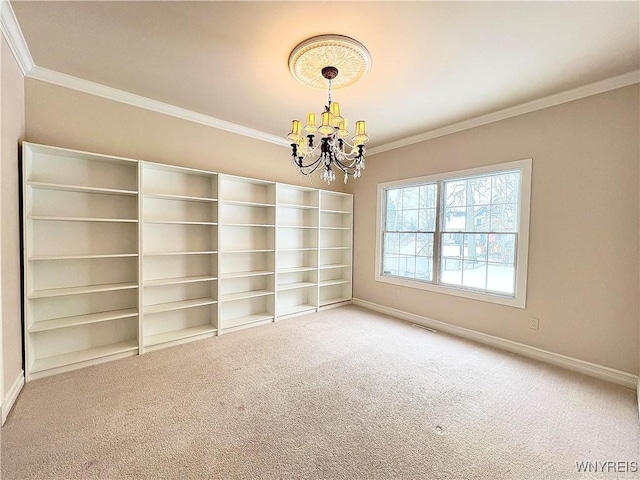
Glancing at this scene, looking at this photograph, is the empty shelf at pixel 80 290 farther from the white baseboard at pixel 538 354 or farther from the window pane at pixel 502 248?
the window pane at pixel 502 248

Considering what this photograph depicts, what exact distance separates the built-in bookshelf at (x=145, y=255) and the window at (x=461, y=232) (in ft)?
4.21

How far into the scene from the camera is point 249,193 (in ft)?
12.7

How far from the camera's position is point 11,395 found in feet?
6.47

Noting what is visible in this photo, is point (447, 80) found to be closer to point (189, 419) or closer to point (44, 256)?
point (189, 419)

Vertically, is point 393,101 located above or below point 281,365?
above

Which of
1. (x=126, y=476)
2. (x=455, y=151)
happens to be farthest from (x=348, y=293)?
(x=126, y=476)

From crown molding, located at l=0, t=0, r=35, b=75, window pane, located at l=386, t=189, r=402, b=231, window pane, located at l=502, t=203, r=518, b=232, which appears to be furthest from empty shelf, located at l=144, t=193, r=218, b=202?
window pane, located at l=502, t=203, r=518, b=232

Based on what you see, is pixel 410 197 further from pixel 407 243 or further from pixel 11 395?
pixel 11 395

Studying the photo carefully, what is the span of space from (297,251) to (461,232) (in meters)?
2.44

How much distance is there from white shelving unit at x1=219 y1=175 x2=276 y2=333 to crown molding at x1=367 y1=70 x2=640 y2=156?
234 cm

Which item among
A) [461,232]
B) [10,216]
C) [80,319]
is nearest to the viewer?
[10,216]

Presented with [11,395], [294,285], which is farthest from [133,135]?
[294,285]

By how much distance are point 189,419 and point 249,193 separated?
2.76 metres

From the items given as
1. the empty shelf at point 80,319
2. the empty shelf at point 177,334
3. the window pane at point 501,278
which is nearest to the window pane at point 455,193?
the window pane at point 501,278
